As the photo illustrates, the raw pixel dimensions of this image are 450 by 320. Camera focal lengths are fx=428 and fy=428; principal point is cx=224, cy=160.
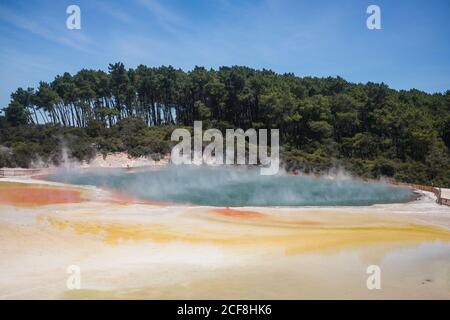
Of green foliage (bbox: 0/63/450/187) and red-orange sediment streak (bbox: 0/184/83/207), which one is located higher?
green foliage (bbox: 0/63/450/187)

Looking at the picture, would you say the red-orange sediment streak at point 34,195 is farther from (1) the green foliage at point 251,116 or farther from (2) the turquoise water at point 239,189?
(1) the green foliage at point 251,116

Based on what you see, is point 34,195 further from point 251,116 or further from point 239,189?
point 251,116

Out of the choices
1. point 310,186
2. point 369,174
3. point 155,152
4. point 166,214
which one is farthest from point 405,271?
point 155,152

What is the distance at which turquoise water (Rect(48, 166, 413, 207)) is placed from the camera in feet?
97.8

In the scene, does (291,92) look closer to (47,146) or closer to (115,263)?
(47,146)

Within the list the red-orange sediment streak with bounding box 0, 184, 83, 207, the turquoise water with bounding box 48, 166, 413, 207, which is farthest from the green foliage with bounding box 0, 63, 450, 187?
the red-orange sediment streak with bounding box 0, 184, 83, 207

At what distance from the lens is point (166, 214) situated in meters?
20.8

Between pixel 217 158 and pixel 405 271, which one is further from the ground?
pixel 217 158

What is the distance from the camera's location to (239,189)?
118ft

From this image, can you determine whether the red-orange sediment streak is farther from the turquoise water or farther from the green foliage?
the green foliage

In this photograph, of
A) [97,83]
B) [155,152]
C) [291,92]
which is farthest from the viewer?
[97,83]

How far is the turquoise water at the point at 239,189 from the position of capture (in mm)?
29812

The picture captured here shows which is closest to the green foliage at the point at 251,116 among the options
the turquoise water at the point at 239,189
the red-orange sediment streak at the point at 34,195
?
the turquoise water at the point at 239,189

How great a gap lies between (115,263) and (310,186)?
29145 millimetres
